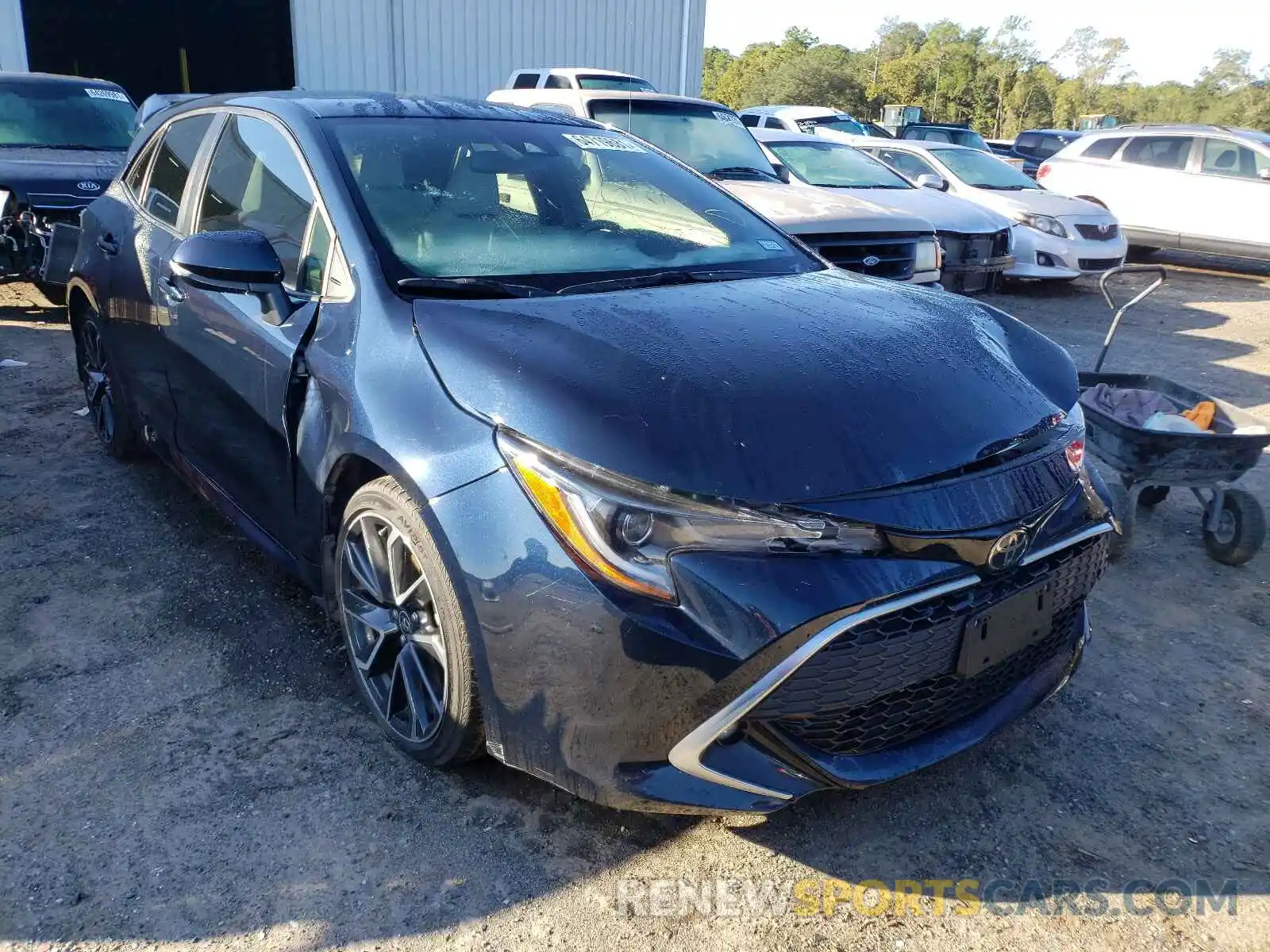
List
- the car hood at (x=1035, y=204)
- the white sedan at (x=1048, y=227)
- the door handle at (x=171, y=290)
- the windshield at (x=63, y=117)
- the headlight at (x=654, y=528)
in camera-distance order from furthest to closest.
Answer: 1. the car hood at (x=1035, y=204)
2. the white sedan at (x=1048, y=227)
3. the windshield at (x=63, y=117)
4. the door handle at (x=171, y=290)
5. the headlight at (x=654, y=528)

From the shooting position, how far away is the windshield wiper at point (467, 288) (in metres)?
2.52

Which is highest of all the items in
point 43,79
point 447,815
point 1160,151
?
point 43,79

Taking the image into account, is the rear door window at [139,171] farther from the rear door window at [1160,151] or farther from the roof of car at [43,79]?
the rear door window at [1160,151]

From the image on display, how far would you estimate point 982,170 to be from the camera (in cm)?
1166

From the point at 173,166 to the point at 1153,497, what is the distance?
14.5 feet

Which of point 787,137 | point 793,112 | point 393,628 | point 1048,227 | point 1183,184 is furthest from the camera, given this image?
point 793,112

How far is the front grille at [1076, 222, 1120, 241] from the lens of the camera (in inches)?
400

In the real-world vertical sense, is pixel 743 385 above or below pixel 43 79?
below

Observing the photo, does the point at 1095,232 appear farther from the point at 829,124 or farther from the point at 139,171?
the point at 139,171

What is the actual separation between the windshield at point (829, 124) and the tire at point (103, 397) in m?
11.2

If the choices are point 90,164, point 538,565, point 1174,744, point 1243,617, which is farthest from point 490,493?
point 90,164

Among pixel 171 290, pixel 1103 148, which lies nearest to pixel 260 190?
pixel 171 290

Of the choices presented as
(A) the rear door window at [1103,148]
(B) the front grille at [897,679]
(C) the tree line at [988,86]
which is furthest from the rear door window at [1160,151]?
(C) the tree line at [988,86]

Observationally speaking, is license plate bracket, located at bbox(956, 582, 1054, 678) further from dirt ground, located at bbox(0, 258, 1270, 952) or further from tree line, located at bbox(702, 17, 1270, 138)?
tree line, located at bbox(702, 17, 1270, 138)
